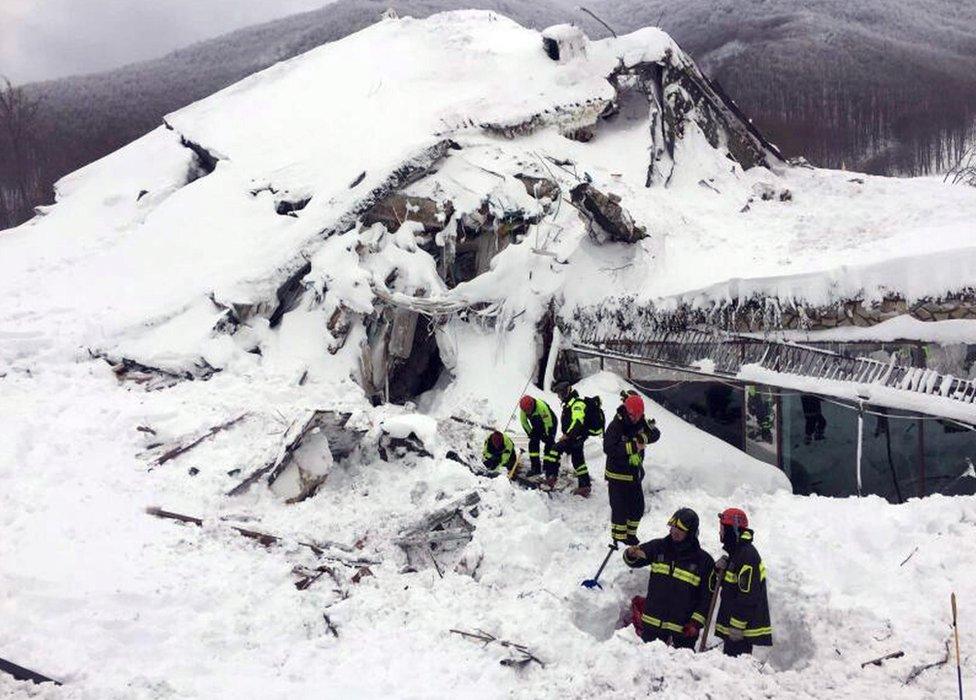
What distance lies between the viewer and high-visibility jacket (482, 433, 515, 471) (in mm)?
7625

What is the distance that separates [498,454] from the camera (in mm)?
7629

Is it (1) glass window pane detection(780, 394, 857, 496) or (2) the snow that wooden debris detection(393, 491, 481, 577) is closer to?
(1) glass window pane detection(780, 394, 857, 496)

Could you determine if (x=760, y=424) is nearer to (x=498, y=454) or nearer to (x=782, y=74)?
(x=498, y=454)

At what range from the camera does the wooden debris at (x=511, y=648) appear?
4.66 metres

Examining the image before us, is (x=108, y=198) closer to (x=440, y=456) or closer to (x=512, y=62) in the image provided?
(x=512, y=62)

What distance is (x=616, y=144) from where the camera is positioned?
546 inches

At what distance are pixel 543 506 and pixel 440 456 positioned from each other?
51.3 inches

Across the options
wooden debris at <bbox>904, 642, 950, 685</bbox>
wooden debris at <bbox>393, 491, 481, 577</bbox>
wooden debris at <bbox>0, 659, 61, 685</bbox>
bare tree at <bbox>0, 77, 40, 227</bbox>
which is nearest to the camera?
wooden debris at <bbox>0, 659, 61, 685</bbox>

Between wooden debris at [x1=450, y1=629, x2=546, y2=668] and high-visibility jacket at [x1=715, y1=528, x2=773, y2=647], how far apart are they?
1.34 meters

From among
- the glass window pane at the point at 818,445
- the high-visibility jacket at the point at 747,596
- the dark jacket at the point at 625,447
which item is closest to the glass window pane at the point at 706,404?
the glass window pane at the point at 818,445

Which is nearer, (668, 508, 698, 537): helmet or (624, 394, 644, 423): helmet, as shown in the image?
(668, 508, 698, 537): helmet

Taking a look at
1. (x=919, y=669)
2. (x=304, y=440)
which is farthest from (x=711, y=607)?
(x=304, y=440)

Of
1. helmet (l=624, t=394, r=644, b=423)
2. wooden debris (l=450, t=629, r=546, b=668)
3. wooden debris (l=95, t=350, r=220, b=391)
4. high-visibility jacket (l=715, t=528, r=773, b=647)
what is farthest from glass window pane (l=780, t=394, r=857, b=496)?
wooden debris (l=95, t=350, r=220, b=391)

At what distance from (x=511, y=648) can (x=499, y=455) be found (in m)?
2.97
